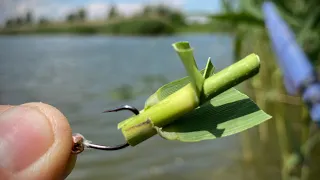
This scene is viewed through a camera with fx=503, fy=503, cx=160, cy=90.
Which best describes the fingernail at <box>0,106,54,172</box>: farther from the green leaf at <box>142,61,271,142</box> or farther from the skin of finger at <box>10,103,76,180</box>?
the green leaf at <box>142,61,271,142</box>

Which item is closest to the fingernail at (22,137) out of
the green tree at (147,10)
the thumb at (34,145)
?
the thumb at (34,145)

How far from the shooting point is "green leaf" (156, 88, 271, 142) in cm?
47

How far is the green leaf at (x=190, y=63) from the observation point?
1.41ft

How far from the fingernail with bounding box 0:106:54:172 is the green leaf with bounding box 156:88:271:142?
4.7 inches

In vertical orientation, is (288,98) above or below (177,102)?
below

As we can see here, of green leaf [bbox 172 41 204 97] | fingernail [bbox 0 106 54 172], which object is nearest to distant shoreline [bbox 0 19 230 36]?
fingernail [bbox 0 106 54 172]

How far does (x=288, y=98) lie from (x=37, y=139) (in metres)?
1.70

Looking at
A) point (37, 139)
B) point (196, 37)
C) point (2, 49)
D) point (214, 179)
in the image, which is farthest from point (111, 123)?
point (196, 37)

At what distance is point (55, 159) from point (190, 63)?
16cm

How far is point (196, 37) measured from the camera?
76.2 ft

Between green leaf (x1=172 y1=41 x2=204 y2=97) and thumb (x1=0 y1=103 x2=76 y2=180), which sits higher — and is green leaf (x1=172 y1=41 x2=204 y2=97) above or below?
above

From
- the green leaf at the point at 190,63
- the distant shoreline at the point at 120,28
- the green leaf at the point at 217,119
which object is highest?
the green leaf at the point at 190,63

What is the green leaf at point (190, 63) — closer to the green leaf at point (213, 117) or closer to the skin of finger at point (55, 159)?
the green leaf at point (213, 117)

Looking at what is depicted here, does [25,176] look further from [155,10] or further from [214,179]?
[155,10]
